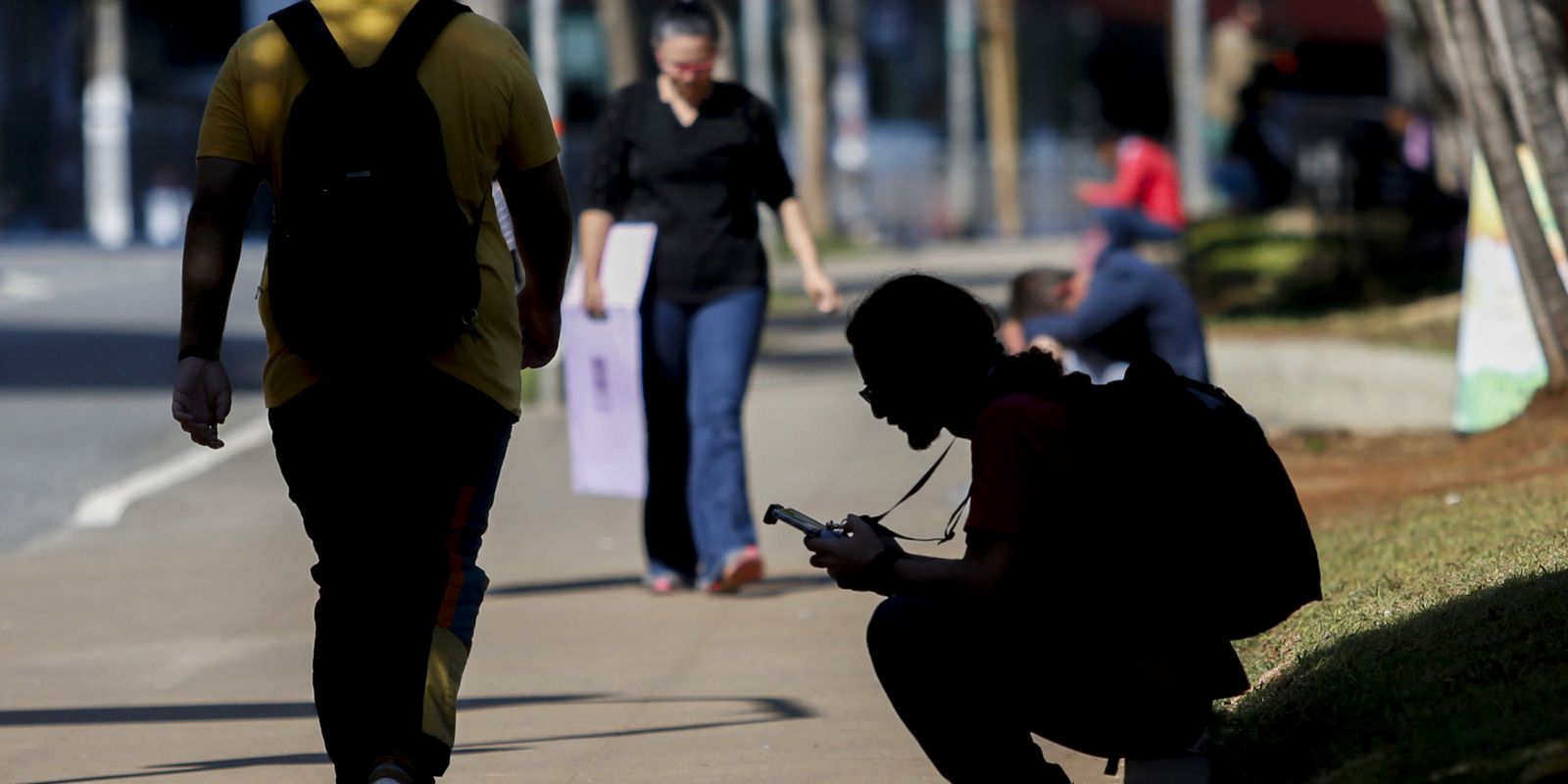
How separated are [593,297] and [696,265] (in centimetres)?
35

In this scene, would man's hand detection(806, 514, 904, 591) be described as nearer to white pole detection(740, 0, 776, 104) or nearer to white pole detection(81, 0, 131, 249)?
white pole detection(740, 0, 776, 104)

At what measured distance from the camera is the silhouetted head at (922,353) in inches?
155

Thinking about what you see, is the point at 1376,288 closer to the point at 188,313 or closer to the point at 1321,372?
the point at 1321,372

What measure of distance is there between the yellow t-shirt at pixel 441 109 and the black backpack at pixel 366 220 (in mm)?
46

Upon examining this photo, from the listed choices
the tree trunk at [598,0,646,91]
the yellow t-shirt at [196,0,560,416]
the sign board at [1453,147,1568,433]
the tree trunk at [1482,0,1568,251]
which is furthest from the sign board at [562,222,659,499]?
the tree trunk at [598,0,646,91]

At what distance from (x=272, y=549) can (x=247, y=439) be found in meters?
3.51

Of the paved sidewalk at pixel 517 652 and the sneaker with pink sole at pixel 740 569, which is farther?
the sneaker with pink sole at pixel 740 569

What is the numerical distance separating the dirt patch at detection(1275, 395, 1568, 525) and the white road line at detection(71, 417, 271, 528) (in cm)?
425

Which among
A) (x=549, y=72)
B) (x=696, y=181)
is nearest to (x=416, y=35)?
(x=696, y=181)

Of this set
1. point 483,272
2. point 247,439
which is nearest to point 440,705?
point 483,272

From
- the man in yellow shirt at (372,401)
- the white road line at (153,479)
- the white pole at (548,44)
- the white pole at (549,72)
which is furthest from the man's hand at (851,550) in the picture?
the white pole at (548,44)

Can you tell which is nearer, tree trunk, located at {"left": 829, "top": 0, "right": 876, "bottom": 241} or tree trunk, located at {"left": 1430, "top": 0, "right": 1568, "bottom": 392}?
tree trunk, located at {"left": 1430, "top": 0, "right": 1568, "bottom": 392}

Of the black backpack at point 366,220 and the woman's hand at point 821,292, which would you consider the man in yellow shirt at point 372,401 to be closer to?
the black backpack at point 366,220

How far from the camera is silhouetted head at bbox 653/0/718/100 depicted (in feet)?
Result: 25.0
